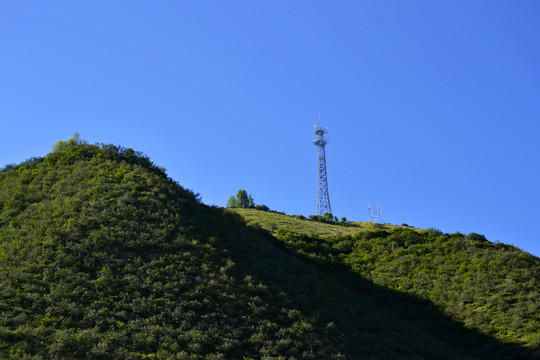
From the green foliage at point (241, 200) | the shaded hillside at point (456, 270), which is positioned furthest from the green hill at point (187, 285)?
the green foliage at point (241, 200)

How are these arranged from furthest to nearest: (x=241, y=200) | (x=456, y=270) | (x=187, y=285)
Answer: (x=241, y=200), (x=456, y=270), (x=187, y=285)

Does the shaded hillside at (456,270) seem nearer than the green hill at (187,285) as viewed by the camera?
No

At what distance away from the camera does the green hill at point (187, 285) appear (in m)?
20.5

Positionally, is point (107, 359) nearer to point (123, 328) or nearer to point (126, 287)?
point (123, 328)

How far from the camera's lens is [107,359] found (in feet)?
60.0

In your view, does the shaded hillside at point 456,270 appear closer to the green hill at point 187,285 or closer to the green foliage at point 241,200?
the green hill at point 187,285

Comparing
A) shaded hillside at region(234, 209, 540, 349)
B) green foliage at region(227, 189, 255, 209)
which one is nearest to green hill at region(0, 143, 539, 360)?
shaded hillside at region(234, 209, 540, 349)

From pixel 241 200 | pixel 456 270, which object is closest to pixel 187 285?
pixel 456 270

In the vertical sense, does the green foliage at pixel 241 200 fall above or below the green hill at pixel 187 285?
above

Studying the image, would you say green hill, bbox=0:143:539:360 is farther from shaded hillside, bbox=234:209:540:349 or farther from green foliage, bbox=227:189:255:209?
green foliage, bbox=227:189:255:209

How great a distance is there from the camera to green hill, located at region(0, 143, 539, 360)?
20547mm

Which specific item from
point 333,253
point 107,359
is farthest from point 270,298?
point 333,253

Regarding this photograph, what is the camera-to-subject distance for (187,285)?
24.6 meters

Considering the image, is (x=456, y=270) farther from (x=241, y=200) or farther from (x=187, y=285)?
(x=241, y=200)
